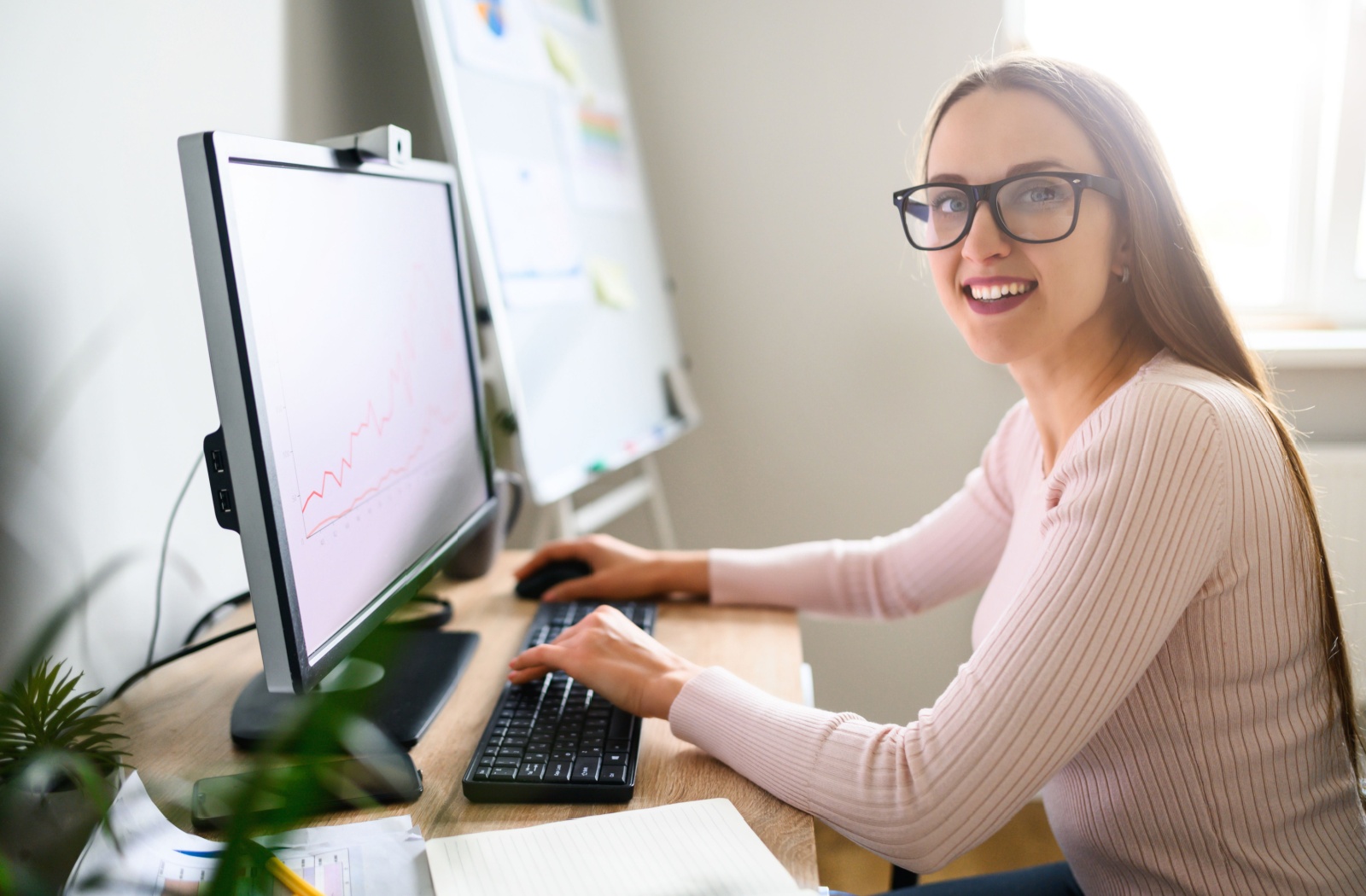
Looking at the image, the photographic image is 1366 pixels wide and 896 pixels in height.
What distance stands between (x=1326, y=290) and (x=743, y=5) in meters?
1.28

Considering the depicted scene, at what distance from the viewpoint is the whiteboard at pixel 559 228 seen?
134 cm

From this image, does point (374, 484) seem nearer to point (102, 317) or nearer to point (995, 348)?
point (102, 317)

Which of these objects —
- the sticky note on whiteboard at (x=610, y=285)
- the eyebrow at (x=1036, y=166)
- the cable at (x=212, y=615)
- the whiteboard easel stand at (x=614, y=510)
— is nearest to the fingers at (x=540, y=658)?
the cable at (x=212, y=615)

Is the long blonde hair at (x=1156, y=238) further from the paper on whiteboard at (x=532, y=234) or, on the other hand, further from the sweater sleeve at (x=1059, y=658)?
the paper on whiteboard at (x=532, y=234)

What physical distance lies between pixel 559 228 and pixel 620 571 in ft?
2.08

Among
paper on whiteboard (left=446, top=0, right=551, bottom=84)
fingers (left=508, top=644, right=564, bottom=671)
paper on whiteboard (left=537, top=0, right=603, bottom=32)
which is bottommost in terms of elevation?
fingers (left=508, top=644, right=564, bottom=671)

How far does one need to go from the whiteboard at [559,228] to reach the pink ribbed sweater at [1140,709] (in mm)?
738

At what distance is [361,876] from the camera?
608 millimetres

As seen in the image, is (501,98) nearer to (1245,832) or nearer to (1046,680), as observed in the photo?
(1046,680)

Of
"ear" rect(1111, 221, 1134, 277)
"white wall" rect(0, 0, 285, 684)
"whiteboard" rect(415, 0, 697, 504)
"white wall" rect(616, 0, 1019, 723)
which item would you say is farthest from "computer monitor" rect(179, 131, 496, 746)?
"white wall" rect(616, 0, 1019, 723)

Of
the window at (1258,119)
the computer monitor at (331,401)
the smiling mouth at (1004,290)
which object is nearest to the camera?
the computer monitor at (331,401)

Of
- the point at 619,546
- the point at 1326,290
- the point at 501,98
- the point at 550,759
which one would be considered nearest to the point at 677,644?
the point at 619,546

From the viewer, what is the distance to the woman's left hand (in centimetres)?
81

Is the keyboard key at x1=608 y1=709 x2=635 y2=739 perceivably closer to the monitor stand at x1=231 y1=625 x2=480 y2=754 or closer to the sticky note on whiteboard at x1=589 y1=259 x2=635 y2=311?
the monitor stand at x1=231 y1=625 x2=480 y2=754
